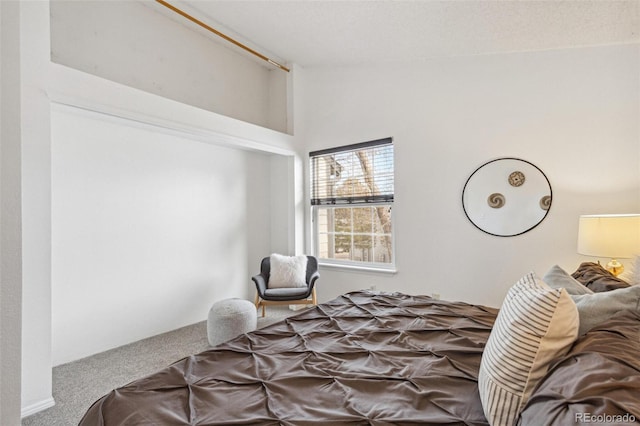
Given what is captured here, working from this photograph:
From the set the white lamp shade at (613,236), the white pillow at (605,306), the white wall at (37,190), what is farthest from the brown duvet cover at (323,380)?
the white wall at (37,190)

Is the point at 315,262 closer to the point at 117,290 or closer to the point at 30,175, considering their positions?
the point at 117,290

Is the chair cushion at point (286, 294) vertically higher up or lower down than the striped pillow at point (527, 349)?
lower down

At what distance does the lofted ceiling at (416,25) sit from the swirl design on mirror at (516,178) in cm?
115

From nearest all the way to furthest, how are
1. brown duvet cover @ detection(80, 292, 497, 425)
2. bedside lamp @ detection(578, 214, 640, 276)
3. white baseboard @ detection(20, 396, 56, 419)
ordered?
brown duvet cover @ detection(80, 292, 497, 425) → white baseboard @ detection(20, 396, 56, 419) → bedside lamp @ detection(578, 214, 640, 276)

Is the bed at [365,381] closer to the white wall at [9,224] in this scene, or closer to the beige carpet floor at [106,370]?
the white wall at [9,224]

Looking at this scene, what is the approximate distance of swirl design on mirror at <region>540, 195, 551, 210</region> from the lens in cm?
312

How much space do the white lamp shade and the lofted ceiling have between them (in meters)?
1.52

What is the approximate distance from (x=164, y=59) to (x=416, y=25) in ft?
8.76

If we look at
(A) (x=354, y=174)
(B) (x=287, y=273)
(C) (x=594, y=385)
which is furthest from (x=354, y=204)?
(C) (x=594, y=385)

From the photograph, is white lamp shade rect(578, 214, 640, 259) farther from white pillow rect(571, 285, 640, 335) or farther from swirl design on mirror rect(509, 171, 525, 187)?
white pillow rect(571, 285, 640, 335)

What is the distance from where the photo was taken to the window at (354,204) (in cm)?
413

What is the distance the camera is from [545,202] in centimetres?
314

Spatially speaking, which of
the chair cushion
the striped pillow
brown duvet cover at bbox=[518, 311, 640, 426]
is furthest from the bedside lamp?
the chair cushion

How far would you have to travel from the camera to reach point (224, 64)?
4.40 m
